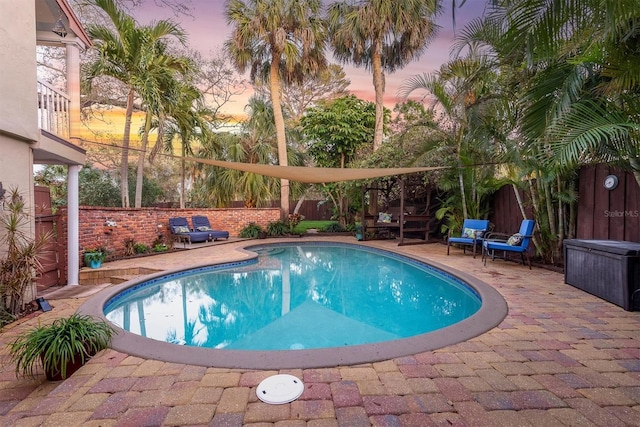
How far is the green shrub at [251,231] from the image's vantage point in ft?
37.7

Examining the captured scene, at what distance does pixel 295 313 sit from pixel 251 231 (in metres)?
7.25

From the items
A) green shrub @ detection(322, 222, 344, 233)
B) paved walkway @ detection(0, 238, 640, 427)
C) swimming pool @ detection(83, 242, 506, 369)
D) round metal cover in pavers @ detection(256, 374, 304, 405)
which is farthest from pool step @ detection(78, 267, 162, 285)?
green shrub @ detection(322, 222, 344, 233)

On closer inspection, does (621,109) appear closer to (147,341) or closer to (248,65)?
(147,341)

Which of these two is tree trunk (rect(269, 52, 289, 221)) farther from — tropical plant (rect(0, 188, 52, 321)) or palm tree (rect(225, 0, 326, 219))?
tropical plant (rect(0, 188, 52, 321))

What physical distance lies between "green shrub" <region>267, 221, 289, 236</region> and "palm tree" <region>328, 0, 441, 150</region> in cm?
449

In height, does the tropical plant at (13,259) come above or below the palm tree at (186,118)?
below

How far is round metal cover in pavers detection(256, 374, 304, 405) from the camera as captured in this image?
1.93 meters

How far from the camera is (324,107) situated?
45.3 ft

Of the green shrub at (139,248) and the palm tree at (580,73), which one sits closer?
the palm tree at (580,73)

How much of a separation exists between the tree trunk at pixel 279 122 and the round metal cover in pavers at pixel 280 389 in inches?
381

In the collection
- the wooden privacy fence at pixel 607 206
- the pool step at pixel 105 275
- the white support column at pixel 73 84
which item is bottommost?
the pool step at pixel 105 275

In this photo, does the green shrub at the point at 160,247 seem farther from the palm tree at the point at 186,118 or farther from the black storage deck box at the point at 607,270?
the black storage deck box at the point at 607,270

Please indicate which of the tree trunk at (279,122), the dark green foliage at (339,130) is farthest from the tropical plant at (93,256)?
the dark green foliage at (339,130)

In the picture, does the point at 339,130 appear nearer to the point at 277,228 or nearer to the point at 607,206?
the point at 277,228
